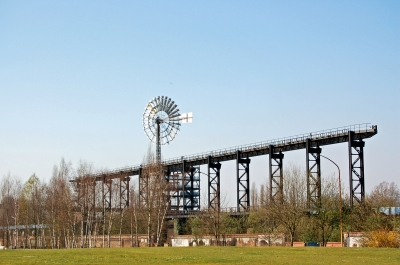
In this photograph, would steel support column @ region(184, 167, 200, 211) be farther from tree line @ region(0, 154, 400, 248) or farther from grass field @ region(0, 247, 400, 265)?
grass field @ region(0, 247, 400, 265)

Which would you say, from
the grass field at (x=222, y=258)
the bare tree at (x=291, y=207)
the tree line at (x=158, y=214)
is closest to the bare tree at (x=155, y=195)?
the tree line at (x=158, y=214)

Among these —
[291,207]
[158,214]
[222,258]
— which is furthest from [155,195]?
[222,258]

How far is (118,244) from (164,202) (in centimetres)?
1373

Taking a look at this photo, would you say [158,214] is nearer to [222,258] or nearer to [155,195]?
[155,195]

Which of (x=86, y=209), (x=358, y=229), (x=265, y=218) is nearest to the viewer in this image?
(x=358, y=229)

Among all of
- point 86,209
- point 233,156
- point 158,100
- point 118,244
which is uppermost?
point 158,100

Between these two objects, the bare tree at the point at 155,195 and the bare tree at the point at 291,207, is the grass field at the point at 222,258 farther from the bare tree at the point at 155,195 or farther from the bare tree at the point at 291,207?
the bare tree at the point at 155,195

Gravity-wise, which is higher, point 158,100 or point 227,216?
point 158,100

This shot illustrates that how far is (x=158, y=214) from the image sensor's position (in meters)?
69.3

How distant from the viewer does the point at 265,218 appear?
63625mm


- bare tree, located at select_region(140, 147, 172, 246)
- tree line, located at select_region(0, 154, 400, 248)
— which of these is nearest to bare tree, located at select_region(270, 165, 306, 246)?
tree line, located at select_region(0, 154, 400, 248)

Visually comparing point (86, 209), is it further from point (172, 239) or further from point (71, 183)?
point (172, 239)

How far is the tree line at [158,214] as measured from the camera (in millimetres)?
57719

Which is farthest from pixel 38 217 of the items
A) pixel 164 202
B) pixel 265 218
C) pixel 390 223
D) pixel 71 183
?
A: pixel 390 223
